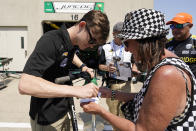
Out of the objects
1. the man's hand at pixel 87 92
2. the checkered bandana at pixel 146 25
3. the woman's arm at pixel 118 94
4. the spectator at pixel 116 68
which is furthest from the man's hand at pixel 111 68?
the checkered bandana at pixel 146 25

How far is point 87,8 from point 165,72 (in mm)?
9497

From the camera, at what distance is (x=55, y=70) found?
172 centimetres

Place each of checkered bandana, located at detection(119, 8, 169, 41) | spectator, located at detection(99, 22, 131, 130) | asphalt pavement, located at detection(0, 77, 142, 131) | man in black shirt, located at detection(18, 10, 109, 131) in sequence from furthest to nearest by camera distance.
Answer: asphalt pavement, located at detection(0, 77, 142, 131) < spectator, located at detection(99, 22, 131, 130) < man in black shirt, located at detection(18, 10, 109, 131) < checkered bandana, located at detection(119, 8, 169, 41)

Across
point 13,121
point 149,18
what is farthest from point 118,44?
point 13,121

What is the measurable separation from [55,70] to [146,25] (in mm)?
968

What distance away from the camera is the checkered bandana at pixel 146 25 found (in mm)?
1198

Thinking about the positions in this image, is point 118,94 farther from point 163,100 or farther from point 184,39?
point 184,39

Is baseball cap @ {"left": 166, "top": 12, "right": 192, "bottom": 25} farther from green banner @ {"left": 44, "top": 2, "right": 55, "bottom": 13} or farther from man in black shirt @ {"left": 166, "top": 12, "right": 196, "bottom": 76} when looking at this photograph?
green banner @ {"left": 44, "top": 2, "right": 55, "bottom": 13}

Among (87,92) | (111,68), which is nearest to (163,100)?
(87,92)

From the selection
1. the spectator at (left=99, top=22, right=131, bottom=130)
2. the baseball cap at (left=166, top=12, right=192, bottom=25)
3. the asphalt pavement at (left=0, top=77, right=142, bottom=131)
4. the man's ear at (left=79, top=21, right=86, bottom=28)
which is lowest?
the asphalt pavement at (left=0, top=77, right=142, bottom=131)

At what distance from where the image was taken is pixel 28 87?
1.33 m

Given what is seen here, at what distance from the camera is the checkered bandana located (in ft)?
3.93

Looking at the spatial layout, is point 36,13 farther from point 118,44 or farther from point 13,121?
point 118,44

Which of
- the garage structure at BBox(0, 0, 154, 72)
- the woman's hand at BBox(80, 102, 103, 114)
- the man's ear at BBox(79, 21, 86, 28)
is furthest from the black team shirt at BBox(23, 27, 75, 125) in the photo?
the garage structure at BBox(0, 0, 154, 72)
